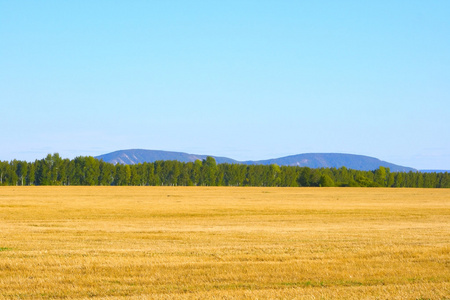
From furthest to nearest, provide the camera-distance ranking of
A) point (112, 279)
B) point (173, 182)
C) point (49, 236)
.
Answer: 1. point (173, 182)
2. point (49, 236)
3. point (112, 279)

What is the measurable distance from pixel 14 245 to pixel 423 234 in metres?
18.2

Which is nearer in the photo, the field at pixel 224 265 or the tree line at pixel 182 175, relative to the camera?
the field at pixel 224 265

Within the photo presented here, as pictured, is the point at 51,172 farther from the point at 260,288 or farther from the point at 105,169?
the point at 260,288

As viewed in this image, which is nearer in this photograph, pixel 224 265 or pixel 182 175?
pixel 224 265

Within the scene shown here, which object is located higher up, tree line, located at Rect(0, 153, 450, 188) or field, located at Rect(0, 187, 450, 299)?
tree line, located at Rect(0, 153, 450, 188)

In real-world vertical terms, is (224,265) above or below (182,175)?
below

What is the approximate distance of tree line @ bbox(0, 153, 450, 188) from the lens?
6491 inches

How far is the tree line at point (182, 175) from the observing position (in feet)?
541

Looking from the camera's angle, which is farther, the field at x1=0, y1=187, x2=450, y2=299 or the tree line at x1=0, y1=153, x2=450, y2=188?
the tree line at x1=0, y1=153, x2=450, y2=188

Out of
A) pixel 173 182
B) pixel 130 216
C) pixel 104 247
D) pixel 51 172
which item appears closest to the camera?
pixel 104 247

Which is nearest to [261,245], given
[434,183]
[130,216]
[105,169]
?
[130,216]

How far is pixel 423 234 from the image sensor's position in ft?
82.6

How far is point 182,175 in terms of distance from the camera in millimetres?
183000

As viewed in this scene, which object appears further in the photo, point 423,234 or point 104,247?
point 423,234
